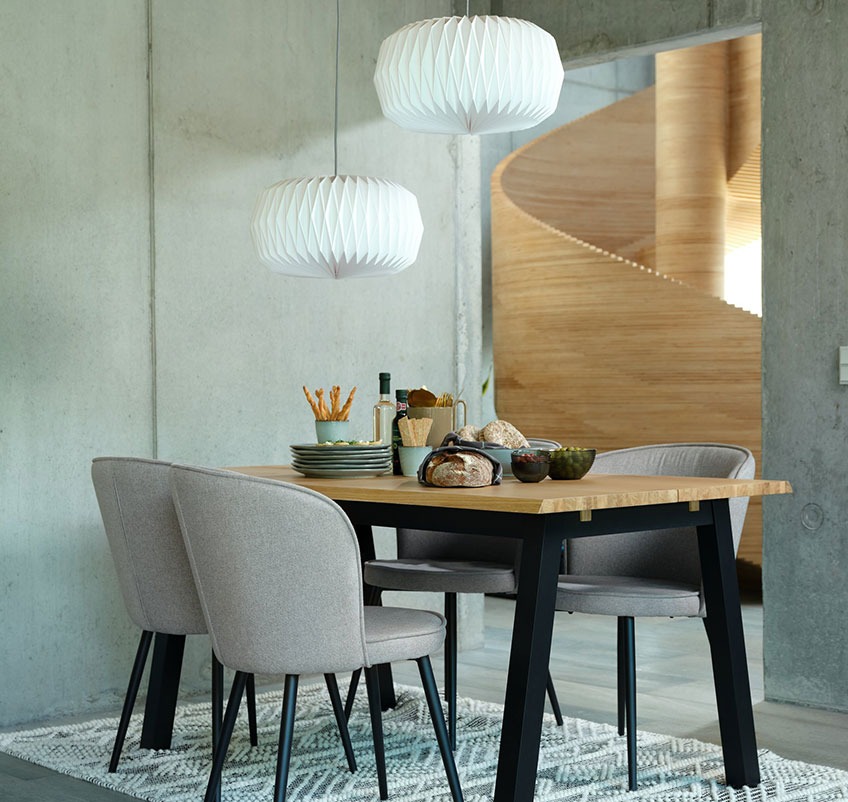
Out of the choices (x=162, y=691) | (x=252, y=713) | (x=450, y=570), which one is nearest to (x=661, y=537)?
(x=450, y=570)

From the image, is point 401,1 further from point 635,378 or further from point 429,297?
point 635,378

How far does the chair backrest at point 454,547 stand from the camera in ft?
13.3

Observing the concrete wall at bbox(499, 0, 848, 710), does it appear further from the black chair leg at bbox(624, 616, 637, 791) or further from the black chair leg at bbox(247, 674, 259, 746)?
the black chair leg at bbox(247, 674, 259, 746)

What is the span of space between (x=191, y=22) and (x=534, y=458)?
2.32 meters

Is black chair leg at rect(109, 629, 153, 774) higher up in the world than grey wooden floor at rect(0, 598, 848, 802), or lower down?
higher up

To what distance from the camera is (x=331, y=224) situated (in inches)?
142

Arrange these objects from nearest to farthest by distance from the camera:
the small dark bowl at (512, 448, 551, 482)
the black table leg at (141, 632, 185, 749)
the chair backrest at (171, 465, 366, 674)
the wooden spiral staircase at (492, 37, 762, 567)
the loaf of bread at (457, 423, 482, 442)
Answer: the chair backrest at (171, 465, 366, 674), the small dark bowl at (512, 448, 551, 482), the loaf of bread at (457, 423, 482, 442), the black table leg at (141, 632, 185, 749), the wooden spiral staircase at (492, 37, 762, 567)

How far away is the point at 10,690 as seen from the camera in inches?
156

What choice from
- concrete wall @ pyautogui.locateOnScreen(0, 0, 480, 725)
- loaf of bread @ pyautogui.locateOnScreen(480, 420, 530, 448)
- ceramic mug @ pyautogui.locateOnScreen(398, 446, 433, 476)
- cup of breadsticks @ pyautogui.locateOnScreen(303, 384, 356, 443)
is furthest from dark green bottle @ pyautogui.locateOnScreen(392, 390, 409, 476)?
concrete wall @ pyautogui.locateOnScreen(0, 0, 480, 725)

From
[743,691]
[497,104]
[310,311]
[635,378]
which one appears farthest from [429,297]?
[743,691]

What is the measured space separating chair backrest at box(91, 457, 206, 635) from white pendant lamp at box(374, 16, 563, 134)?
46.6 inches

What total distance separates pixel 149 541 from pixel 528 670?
1062 millimetres

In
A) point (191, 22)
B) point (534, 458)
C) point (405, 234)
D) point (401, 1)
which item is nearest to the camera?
point (534, 458)

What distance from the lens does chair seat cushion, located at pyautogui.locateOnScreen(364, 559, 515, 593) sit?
3.72m
